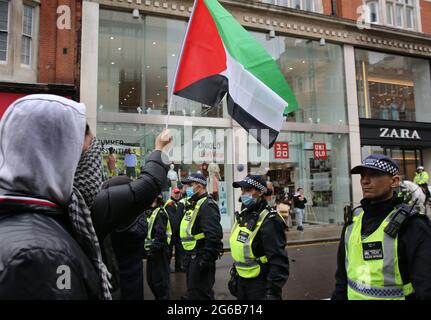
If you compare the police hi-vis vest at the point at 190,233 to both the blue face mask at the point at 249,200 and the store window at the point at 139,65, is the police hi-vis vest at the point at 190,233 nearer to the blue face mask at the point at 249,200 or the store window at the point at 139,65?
the blue face mask at the point at 249,200

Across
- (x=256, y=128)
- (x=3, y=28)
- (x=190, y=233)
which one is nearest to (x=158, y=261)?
(x=190, y=233)

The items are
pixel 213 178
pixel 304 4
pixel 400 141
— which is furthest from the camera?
pixel 400 141

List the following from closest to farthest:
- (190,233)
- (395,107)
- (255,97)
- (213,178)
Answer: (255,97) < (190,233) < (213,178) < (395,107)

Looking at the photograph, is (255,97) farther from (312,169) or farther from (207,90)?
(312,169)

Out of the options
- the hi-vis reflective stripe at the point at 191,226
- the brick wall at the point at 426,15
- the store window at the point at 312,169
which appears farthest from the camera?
the brick wall at the point at 426,15

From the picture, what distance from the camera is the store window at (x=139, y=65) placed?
14.0m

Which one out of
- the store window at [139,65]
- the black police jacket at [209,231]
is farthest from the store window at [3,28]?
the black police jacket at [209,231]

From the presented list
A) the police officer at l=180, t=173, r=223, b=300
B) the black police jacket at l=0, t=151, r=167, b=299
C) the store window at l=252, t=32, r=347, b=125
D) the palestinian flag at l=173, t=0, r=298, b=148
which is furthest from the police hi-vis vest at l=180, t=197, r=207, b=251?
the store window at l=252, t=32, r=347, b=125

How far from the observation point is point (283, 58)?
1702 cm

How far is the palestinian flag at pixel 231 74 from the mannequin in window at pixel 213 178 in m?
10.1

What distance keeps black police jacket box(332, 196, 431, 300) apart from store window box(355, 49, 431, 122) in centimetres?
1691

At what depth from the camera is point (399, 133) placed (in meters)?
19.0

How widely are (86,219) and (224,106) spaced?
14.4 m
